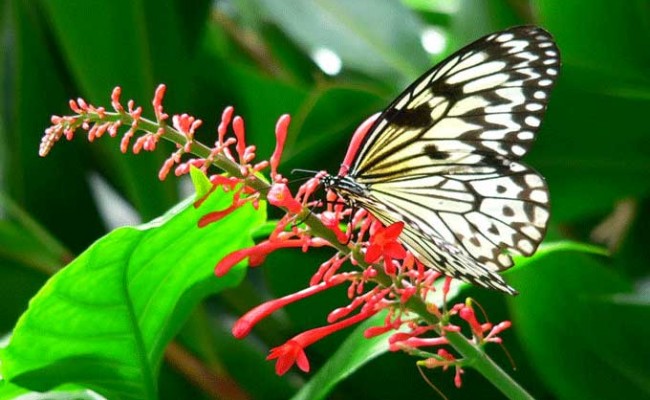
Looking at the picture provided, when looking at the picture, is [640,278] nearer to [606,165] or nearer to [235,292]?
[606,165]

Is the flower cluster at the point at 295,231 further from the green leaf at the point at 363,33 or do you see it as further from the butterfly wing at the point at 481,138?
the green leaf at the point at 363,33

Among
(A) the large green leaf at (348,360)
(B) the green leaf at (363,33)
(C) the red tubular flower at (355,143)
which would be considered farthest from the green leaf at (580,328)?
(B) the green leaf at (363,33)

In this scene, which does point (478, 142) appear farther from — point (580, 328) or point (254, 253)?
point (580, 328)

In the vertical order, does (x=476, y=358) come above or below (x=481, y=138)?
below

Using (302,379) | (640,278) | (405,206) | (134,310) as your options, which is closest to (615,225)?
(640,278)

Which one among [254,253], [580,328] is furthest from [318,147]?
[254,253]

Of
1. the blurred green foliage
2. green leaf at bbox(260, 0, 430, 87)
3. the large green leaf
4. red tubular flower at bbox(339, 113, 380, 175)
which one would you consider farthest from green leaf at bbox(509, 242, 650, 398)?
green leaf at bbox(260, 0, 430, 87)
